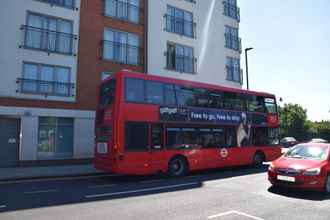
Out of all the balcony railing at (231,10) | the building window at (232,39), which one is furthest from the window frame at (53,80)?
the balcony railing at (231,10)

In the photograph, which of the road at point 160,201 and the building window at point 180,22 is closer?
the road at point 160,201

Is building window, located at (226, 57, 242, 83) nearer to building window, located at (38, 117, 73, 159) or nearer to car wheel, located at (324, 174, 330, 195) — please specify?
building window, located at (38, 117, 73, 159)

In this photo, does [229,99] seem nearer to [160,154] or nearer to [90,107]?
[160,154]

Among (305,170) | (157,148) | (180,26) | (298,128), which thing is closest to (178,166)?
(157,148)

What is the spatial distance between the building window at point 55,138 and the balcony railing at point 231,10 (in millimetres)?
18505

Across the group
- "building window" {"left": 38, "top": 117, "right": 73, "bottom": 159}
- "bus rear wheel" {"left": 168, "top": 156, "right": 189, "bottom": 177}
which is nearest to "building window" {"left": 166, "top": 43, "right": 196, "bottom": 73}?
"building window" {"left": 38, "top": 117, "right": 73, "bottom": 159}

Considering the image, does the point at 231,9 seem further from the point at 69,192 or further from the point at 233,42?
the point at 69,192

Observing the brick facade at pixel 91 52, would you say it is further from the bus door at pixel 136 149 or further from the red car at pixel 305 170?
the red car at pixel 305 170

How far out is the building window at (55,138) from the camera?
16.1 metres

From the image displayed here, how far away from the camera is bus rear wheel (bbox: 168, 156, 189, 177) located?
12133 millimetres

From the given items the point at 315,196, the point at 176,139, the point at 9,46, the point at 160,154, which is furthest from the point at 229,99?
the point at 9,46

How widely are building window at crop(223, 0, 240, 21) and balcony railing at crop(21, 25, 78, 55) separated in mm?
15784

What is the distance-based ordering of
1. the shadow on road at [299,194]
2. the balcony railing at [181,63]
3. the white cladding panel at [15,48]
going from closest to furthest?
the shadow on road at [299,194], the white cladding panel at [15,48], the balcony railing at [181,63]

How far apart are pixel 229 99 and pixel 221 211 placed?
864cm
